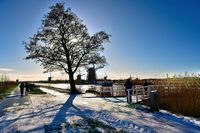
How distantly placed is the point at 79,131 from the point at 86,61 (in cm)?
3015

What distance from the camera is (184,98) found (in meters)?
15.5

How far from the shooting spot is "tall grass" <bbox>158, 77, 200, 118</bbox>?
14.5 m

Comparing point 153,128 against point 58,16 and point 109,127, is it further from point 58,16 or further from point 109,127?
point 58,16

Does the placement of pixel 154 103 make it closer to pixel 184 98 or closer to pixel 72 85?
pixel 184 98

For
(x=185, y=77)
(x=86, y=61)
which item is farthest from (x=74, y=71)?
(x=185, y=77)

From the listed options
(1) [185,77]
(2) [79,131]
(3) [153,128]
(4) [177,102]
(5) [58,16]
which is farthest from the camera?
(5) [58,16]

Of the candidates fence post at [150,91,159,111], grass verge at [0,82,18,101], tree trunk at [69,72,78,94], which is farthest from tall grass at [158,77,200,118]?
tree trunk at [69,72,78,94]

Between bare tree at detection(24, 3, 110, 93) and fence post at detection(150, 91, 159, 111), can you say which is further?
bare tree at detection(24, 3, 110, 93)

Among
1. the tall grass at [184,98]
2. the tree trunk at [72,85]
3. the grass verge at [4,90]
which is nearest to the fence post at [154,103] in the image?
the tall grass at [184,98]

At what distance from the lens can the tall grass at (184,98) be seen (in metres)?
14.5

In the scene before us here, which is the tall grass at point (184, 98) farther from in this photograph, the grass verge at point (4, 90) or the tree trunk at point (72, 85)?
the tree trunk at point (72, 85)

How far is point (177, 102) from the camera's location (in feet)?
52.0

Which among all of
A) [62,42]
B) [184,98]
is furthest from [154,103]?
[62,42]

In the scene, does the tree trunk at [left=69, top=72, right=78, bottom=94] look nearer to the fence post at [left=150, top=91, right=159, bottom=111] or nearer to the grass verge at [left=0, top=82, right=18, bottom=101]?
the grass verge at [left=0, top=82, right=18, bottom=101]
